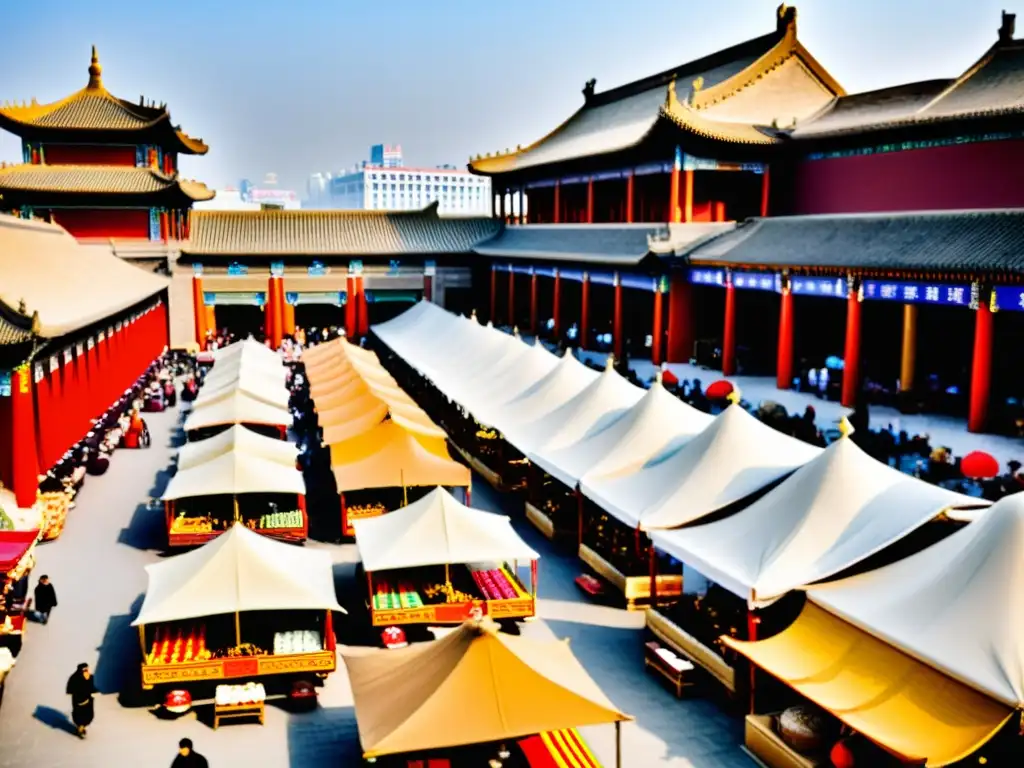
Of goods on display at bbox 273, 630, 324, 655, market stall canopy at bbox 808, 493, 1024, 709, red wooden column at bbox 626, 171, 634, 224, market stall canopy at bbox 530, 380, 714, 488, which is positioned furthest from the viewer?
red wooden column at bbox 626, 171, 634, 224

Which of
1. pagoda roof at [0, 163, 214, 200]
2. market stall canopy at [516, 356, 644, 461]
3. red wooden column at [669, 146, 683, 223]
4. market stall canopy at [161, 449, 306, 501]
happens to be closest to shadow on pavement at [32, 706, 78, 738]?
market stall canopy at [161, 449, 306, 501]

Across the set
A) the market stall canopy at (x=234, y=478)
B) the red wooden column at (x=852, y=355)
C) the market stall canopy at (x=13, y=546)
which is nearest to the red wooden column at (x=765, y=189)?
the red wooden column at (x=852, y=355)

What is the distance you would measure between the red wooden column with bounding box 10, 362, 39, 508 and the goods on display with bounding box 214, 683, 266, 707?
8724mm

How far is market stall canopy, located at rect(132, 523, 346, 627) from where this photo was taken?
13078 millimetres

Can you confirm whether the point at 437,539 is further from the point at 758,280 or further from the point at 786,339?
the point at 758,280

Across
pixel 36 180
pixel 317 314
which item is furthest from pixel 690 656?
pixel 317 314

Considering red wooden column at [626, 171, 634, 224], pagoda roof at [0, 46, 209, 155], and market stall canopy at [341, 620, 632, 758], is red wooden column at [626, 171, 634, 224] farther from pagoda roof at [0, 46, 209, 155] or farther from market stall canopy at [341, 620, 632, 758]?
market stall canopy at [341, 620, 632, 758]

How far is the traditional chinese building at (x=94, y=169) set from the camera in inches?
1715

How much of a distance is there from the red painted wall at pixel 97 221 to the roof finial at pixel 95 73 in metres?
6.66

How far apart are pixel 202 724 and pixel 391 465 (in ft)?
27.0

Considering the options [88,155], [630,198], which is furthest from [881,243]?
[88,155]

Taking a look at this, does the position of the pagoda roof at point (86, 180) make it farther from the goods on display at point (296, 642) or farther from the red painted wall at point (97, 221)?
the goods on display at point (296, 642)

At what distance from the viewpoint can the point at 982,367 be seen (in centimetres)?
2205

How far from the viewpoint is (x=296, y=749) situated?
11.7 metres
